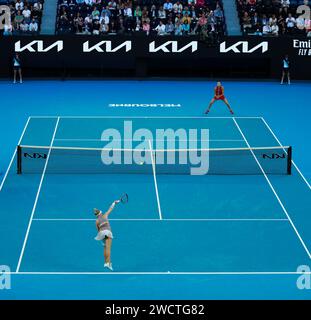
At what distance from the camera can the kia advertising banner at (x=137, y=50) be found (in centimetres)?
3759

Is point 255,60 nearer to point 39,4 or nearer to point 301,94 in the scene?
point 301,94

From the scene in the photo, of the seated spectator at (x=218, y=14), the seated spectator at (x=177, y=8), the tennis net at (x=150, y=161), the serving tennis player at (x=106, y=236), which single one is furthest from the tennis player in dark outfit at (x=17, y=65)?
the serving tennis player at (x=106, y=236)

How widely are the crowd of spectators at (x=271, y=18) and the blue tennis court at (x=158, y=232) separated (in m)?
17.7

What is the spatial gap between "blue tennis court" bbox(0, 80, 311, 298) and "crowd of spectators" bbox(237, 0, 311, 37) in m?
17.7

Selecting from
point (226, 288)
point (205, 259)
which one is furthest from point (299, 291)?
point (205, 259)

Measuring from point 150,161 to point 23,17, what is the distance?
63.8 feet

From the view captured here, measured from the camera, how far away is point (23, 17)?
38.3 metres

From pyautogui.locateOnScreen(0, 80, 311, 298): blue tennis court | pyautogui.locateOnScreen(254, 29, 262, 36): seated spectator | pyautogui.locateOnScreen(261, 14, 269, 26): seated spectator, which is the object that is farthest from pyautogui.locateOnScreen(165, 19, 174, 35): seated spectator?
pyautogui.locateOnScreen(0, 80, 311, 298): blue tennis court

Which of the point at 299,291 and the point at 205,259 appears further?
the point at 205,259

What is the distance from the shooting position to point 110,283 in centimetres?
1288

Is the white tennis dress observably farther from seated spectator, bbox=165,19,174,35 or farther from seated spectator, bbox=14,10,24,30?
seated spectator, bbox=14,10,24,30

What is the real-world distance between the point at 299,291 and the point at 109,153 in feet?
36.3

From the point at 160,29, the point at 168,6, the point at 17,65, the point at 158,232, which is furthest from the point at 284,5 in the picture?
the point at 158,232

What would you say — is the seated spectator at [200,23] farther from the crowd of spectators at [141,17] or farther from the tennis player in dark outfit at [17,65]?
the tennis player in dark outfit at [17,65]
